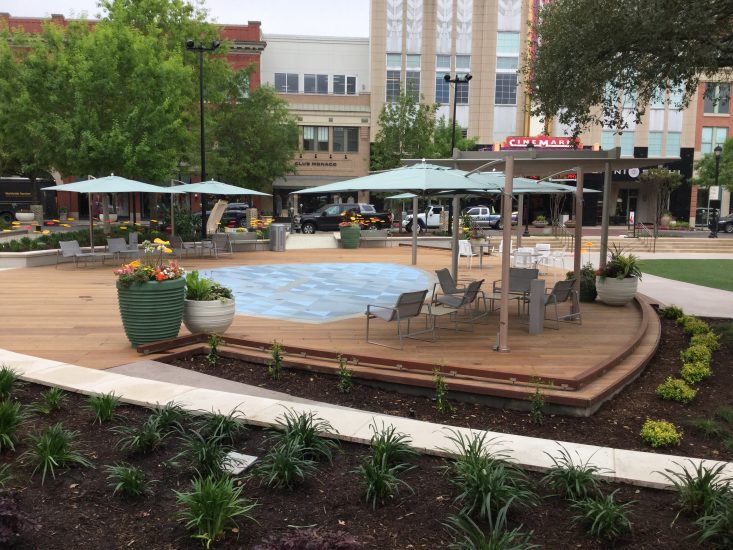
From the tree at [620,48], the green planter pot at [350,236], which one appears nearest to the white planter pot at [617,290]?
the tree at [620,48]

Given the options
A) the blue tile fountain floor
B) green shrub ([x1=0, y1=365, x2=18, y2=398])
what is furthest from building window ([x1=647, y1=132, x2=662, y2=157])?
green shrub ([x1=0, y1=365, x2=18, y2=398])

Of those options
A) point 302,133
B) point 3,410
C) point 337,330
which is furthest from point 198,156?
point 3,410

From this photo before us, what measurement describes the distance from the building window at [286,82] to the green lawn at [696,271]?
37280 mm

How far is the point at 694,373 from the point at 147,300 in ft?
21.6

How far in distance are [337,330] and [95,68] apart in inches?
605

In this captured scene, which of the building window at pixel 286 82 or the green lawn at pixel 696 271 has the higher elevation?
the building window at pixel 286 82

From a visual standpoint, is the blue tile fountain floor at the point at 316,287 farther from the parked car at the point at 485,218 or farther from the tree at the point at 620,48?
the parked car at the point at 485,218

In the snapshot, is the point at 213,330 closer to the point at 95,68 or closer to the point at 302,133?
the point at 95,68

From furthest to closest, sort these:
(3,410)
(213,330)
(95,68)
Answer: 1. (95,68)
2. (213,330)
3. (3,410)

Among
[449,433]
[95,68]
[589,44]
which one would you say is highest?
[95,68]

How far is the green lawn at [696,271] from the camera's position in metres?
17.1

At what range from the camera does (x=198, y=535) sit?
3541mm

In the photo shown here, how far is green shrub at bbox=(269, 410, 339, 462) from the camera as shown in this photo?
470 cm

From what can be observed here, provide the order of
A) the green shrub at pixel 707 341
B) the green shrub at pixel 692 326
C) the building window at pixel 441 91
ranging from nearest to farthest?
the green shrub at pixel 707 341 → the green shrub at pixel 692 326 → the building window at pixel 441 91
